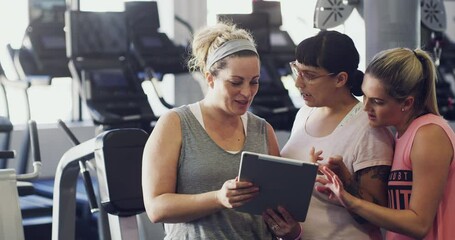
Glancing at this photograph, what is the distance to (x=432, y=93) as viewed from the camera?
215 cm

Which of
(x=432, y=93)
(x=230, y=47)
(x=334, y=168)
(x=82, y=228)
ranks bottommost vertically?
(x=82, y=228)

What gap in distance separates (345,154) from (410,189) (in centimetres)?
20

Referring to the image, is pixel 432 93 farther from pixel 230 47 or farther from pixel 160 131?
pixel 160 131

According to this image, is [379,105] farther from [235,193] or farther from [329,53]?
[235,193]

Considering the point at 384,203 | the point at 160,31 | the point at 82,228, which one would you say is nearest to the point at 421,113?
the point at 384,203

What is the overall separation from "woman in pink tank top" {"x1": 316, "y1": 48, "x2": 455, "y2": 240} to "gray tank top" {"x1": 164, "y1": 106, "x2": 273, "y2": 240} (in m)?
0.24

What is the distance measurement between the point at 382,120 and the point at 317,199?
31 cm

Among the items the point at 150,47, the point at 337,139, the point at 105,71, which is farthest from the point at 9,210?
the point at 150,47

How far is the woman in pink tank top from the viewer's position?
205 centimetres

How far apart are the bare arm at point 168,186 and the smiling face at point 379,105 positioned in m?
0.41

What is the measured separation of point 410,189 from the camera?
83.0 inches

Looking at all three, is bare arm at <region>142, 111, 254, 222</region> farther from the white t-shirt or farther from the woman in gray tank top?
the white t-shirt

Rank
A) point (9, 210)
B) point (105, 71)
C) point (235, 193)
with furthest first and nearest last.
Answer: point (105, 71) → point (9, 210) → point (235, 193)

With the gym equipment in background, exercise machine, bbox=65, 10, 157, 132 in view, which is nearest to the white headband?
the gym equipment in background
